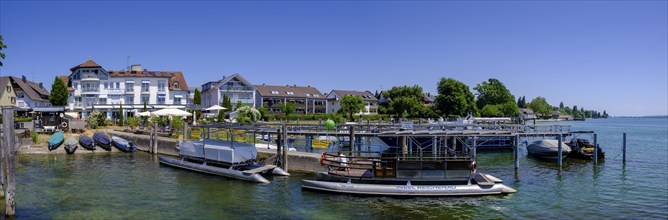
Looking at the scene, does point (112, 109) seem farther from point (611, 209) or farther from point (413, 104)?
point (611, 209)

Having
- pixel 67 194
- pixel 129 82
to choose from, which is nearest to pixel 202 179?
pixel 67 194

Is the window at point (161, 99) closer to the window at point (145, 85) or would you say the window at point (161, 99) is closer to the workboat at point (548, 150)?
the window at point (145, 85)

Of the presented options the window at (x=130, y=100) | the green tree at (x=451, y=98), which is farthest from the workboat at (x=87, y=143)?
the green tree at (x=451, y=98)

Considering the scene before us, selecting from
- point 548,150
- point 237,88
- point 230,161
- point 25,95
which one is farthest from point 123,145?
point 237,88

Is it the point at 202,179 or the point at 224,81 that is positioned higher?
the point at 224,81

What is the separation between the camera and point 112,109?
74250 millimetres

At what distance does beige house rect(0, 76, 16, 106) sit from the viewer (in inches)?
2641

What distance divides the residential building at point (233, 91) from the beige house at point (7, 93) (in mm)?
31378

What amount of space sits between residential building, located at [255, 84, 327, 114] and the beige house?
46.7m

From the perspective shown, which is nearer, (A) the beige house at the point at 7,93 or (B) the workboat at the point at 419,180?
→ (B) the workboat at the point at 419,180

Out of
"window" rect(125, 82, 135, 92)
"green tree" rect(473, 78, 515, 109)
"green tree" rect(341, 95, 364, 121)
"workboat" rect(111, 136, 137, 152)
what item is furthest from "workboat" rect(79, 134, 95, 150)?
"green tree" rect(473, 78, 515, 109)

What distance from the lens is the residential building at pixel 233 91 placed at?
87375mm

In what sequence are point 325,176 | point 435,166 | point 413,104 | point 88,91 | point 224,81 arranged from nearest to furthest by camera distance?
1. point 435,166
2. point 325,176
3. point 88,91
4. point 224,81
5. point 413,104

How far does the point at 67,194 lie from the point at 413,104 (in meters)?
82.3
